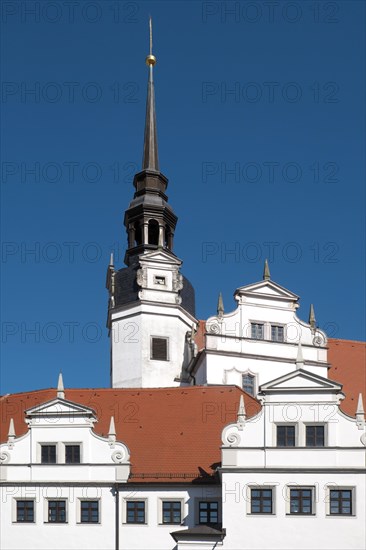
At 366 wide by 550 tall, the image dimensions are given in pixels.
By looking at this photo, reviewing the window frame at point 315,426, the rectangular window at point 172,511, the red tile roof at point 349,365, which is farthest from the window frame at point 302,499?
the red tile roof at point 349,365

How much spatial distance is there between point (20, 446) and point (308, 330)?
15889 mm

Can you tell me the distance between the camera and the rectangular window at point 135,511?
115 feet

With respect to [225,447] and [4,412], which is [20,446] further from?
[225,447]

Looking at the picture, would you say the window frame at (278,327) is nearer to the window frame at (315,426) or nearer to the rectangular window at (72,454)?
the window frame at (315,426)

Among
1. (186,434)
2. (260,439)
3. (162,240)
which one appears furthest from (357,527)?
(162,240)

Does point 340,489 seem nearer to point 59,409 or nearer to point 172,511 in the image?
point 172,511

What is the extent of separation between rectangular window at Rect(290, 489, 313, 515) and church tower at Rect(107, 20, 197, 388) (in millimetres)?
14337

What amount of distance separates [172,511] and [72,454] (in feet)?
13.8

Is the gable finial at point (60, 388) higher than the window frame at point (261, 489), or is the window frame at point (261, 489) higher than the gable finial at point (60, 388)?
the gable finial at point (60, 388)

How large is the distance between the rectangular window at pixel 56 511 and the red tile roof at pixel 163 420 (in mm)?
2771

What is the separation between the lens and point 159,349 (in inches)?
1887

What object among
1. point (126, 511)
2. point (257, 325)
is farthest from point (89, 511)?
point (257, 325)

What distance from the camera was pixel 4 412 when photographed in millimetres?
40031

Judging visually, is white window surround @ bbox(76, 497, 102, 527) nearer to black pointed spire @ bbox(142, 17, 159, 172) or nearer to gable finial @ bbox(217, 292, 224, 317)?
gable finial @ bbox(217, 292, 224, 317)
